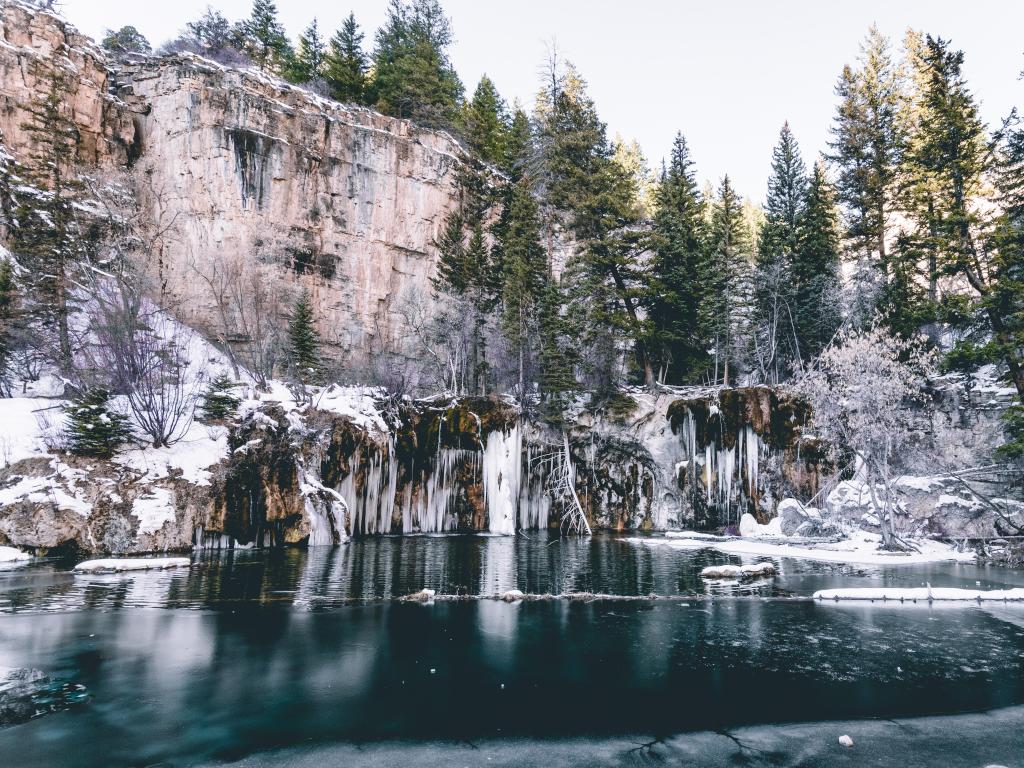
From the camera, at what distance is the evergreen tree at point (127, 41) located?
3767 centimetres

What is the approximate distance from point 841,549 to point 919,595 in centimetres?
819

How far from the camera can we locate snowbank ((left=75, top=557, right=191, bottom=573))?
13.1 m

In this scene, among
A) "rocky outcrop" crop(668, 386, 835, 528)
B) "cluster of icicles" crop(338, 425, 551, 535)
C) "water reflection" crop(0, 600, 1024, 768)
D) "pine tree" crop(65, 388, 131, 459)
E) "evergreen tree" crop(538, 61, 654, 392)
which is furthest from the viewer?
"evergreen tree" crop(538, 61, 654, 392)

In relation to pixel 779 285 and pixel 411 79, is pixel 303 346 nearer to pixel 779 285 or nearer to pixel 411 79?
pixel 411 79

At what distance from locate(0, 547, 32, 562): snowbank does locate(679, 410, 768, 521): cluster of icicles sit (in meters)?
24.8

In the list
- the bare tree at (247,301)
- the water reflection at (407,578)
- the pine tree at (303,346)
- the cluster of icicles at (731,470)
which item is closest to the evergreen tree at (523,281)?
the cluster of icicles at (731,470)

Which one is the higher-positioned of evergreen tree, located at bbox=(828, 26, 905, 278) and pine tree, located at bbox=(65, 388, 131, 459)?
evergreen tree, located at bbox=(828, 26, 905, 278)

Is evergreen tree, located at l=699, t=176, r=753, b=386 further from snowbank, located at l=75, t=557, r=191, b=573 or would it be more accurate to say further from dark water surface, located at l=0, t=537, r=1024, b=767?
snowbank, located at l=75, t=557, r=191, b=573

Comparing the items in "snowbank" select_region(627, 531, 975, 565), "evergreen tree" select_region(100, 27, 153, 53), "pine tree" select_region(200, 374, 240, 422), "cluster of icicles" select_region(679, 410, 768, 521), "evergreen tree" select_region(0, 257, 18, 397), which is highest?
"evergreen tree" select_region(100, 27, 153, 53)

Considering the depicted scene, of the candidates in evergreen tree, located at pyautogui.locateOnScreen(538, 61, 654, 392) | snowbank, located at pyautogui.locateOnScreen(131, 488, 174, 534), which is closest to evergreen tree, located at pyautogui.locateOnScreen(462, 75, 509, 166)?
evergreen tree, located at pyautogui.locateOnScreen(538, 61, 654, 392)

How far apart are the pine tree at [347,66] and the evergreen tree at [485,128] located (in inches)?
307

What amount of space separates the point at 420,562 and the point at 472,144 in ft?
109

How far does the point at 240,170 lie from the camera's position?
31234 mm

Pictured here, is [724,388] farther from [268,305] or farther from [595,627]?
[268,305]
